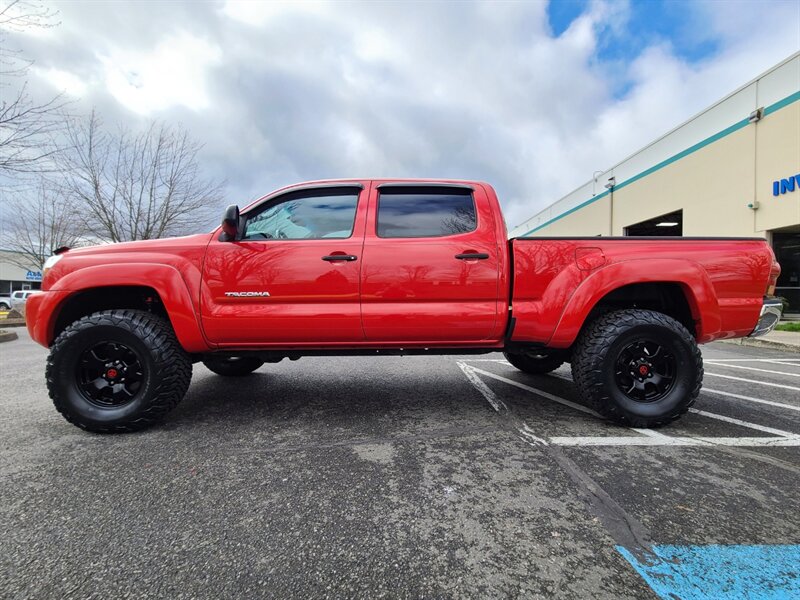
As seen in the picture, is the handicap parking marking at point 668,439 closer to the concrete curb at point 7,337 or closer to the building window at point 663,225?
the concrete curb at point 7,337

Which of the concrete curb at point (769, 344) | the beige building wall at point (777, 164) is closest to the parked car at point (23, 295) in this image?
the concrete curb at point (769, 344)

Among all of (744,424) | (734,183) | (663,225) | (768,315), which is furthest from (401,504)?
(663,225)

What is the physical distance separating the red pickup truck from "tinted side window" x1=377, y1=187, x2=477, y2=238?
112mm

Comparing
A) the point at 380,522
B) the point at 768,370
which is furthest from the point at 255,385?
the point at 768,370

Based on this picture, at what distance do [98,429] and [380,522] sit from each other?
243 centimetres

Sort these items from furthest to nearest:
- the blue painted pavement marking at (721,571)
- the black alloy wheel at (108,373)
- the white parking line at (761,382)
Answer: the white parking line at (761,382) → the black alloy wheel at (108,373) → the blue painted pavement marking at (721,571)

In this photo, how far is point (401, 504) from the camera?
1.91m

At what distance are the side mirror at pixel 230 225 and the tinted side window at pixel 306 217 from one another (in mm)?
111

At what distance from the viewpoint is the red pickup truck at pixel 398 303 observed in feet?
9.50

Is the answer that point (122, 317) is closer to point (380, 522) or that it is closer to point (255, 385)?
point (255, 385)

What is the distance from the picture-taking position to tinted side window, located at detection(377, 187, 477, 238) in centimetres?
320

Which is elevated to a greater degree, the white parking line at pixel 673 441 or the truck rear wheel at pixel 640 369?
the truck rear wheel at pixel 640 369

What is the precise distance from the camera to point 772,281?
3066mm

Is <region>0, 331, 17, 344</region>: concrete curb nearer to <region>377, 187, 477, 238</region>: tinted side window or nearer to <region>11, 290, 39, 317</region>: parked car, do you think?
<region>11, 290, 39, 317</region>: parked car
